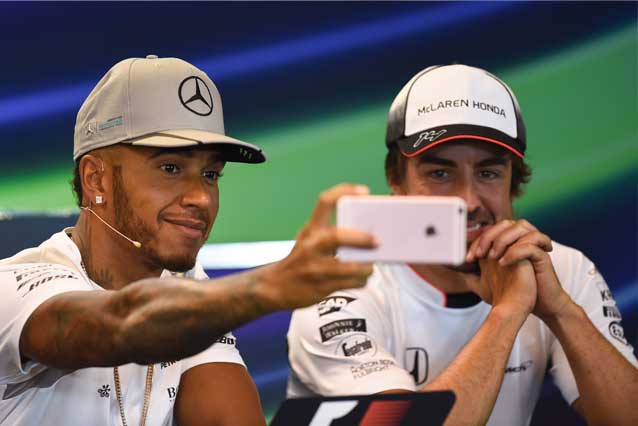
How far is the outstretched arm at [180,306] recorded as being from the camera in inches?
39.9

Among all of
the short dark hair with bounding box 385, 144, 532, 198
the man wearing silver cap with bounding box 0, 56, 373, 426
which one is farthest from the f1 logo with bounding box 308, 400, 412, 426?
the short dark hair with bounding box 385, 144, 532, 198

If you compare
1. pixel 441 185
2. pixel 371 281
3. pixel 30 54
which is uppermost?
pixel 30 54

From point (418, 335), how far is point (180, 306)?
99cm

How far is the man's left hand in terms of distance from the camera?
1884 mm

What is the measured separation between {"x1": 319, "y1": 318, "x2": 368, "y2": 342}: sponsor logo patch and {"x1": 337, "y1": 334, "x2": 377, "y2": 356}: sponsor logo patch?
2 centimetres

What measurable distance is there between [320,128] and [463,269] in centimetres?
76

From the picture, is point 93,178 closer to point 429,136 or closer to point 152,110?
point 152,110

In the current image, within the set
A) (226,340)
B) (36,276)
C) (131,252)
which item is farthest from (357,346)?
(36,276)

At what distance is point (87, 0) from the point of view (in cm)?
253

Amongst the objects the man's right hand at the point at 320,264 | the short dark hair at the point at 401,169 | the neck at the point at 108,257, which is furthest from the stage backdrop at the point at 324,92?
the man's right hand at the point at 320,264

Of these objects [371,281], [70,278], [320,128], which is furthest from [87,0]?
[70,278]

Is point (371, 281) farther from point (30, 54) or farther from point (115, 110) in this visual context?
point (30, 54)

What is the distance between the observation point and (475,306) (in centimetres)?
212

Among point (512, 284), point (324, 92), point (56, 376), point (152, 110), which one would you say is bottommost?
point (56, 376)
